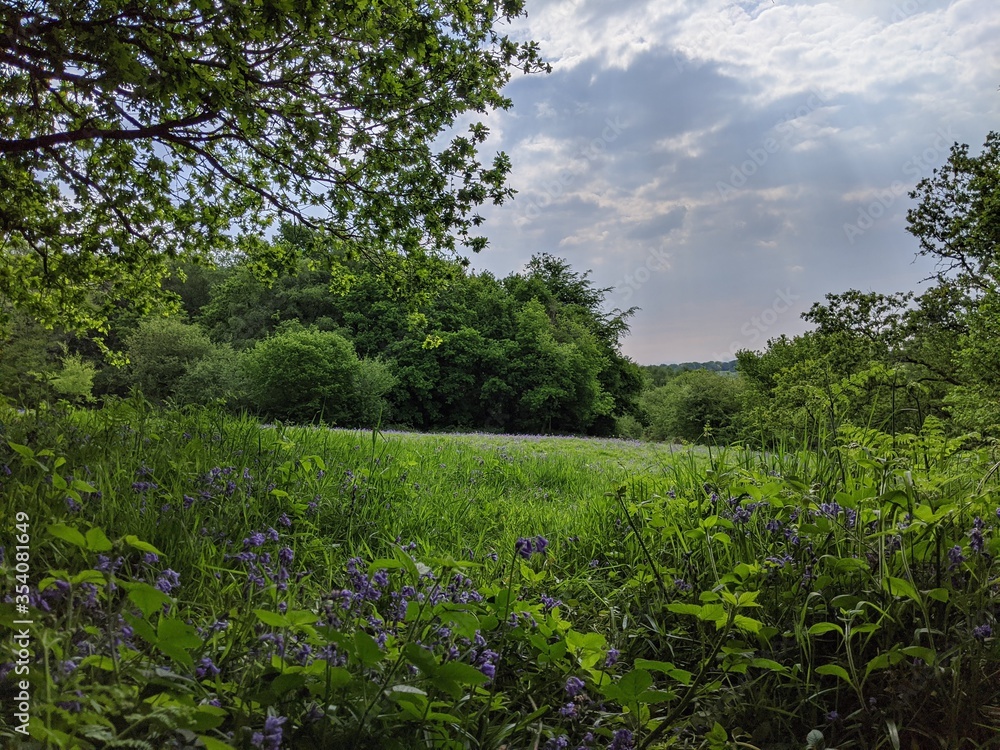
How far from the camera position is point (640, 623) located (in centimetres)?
270

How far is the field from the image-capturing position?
54.3 inches

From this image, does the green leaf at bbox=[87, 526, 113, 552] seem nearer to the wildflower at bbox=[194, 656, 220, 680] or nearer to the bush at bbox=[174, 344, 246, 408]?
the wildflower at bbox=[194, 656, 220, 680]

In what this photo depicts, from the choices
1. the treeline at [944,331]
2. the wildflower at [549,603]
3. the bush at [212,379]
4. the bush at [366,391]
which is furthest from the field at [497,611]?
the bush at [366,391]

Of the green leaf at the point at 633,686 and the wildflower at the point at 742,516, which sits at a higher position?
the wildflower at the point at 742,516

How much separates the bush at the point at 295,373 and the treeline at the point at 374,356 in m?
0.05

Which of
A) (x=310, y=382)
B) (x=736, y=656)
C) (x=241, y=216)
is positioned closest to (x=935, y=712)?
(x=736, y=656)

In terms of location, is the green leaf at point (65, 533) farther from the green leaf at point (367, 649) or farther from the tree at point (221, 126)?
the tree at point (221, 126)

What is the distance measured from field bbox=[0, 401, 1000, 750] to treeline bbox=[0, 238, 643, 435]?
19083mm

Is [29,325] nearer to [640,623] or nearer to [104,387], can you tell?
[104,387]

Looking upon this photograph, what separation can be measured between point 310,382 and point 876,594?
22.2 m

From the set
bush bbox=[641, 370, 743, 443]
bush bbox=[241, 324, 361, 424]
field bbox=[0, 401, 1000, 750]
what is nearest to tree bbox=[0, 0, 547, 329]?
field bbox=[0, 401, 1000, 750]

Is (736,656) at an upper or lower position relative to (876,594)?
lower

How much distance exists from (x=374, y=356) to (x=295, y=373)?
9.36 meters

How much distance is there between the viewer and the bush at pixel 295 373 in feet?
72.4
